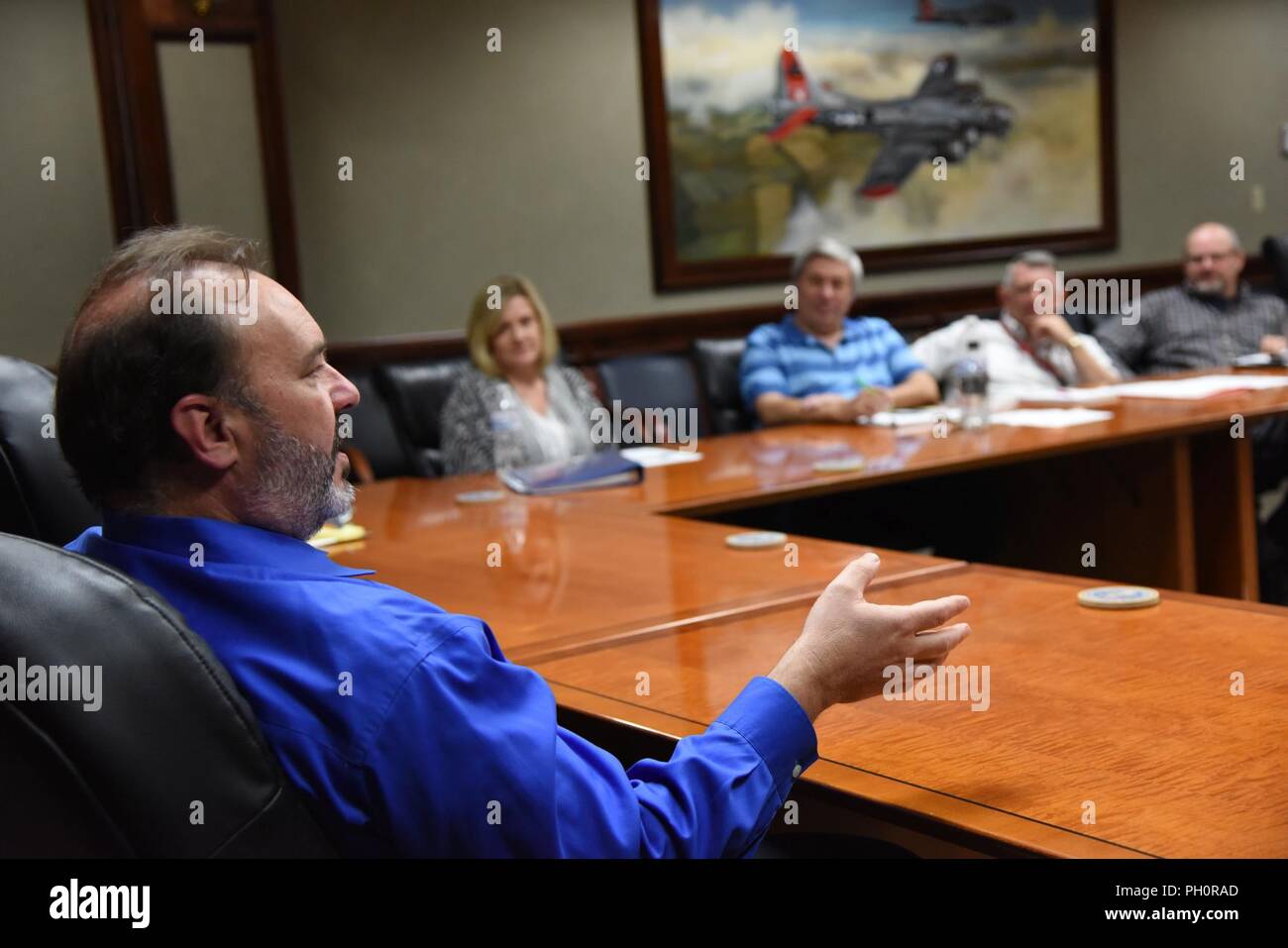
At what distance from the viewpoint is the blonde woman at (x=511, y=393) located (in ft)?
13.8

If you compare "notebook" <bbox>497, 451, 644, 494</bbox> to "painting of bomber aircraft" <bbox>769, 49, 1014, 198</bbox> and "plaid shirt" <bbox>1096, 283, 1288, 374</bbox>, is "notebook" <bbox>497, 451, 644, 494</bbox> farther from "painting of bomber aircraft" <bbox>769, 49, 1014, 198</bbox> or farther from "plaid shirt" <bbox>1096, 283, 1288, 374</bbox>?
"painting of bomber aircraft" <bbox>769, 49, 1014, 198</bbox>

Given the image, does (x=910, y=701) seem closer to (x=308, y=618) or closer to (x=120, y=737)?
(x=308, y=618)

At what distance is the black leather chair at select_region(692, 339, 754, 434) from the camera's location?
5.39 metres

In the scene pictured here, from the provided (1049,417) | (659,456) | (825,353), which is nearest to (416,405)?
(659,456)

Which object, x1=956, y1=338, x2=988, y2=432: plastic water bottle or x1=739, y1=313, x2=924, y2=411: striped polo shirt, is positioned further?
x1=739, y1=313, x2=924, y2=411: striped polo shirt

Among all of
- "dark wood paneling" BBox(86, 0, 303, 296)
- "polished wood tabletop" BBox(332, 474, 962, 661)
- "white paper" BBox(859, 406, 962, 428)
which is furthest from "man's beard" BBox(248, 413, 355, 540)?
"dark wood paneling" BBox(86, 0, 303, 296)

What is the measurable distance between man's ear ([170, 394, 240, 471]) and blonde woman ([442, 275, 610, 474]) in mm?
2943

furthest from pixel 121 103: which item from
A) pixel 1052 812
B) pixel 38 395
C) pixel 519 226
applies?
pixel 1052 812

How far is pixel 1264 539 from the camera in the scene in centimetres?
464

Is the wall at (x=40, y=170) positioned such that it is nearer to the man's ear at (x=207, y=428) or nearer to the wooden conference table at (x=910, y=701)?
the wooden conference table at (x=910, y=701)

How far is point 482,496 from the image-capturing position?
3.40 meters
